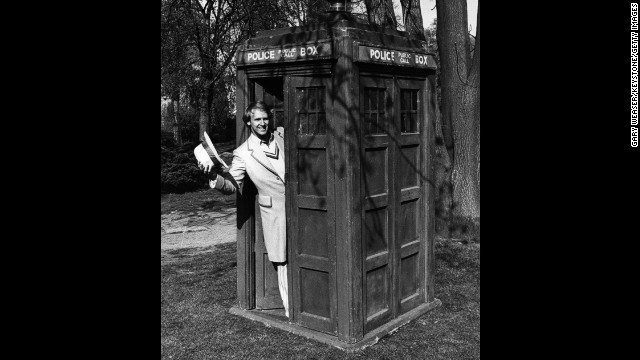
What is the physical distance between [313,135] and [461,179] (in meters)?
4.91

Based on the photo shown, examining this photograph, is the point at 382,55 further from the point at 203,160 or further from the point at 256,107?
the point at 203,160

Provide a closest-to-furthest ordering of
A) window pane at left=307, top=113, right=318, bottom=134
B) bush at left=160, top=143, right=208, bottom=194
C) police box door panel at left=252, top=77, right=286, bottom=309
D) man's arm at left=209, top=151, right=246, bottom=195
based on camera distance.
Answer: window pane at left=307, top=113, right=318, bottom=134 → man's arm at left=209, top=151, right=246, bottom=195 → police box door panel at left=252, top=77, right=286, bottom=309 → bush at left=160, top=143, right=208, bottom=194

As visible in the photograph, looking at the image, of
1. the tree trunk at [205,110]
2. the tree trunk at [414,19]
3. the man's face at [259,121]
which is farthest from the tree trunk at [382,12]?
the tree trunk at [205,110]

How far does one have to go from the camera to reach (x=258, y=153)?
6.02 meters

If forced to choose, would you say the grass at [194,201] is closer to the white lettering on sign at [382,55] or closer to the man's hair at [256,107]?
the man's hair at [256,107]

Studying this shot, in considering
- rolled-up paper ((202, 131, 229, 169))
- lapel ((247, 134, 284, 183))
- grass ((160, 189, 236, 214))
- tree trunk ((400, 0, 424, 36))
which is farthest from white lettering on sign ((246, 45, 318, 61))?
grass ((160, 189, 236, 214))

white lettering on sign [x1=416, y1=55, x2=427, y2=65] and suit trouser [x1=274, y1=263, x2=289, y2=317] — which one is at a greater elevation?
white lettering on sign [x1=416, y1=55, x2=427, y2=65]

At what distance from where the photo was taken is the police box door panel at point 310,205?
5578 millimetres

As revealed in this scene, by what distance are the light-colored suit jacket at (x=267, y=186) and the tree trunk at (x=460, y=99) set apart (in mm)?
4657

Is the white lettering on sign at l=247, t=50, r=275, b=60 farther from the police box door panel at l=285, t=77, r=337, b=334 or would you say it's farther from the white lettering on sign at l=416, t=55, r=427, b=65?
the white lettering on sign at l=416, t=55, r=427, b=65

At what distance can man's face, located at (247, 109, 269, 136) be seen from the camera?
5996mm

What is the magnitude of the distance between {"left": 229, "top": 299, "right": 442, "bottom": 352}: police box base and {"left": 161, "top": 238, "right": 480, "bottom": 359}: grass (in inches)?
2.0

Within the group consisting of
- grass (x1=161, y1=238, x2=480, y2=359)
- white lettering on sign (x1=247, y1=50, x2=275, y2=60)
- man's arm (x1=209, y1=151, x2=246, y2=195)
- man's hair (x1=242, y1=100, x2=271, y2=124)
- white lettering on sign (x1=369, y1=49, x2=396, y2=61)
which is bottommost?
grass (x1=161, y1=238, x2=480, y2=359)

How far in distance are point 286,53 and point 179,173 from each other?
13.0 meters
